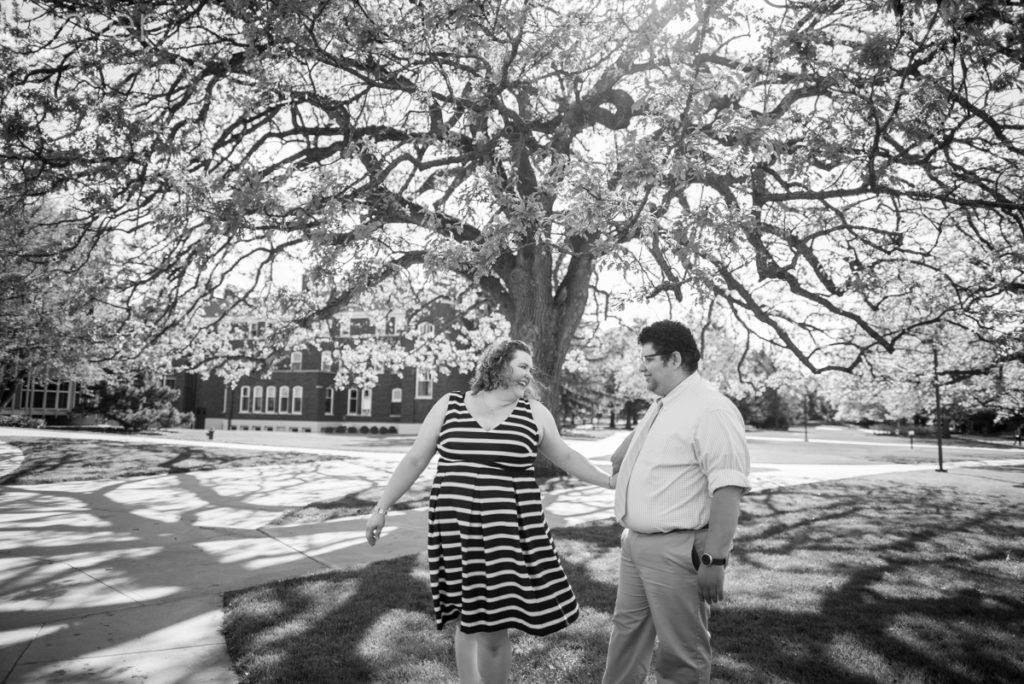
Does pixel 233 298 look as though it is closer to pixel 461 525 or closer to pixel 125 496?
pixel 125 496

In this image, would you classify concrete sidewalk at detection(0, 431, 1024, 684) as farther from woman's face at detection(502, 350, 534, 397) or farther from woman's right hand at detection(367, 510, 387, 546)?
woman's face at detection(502, 350, 534, 397)

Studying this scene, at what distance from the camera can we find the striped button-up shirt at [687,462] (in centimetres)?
294

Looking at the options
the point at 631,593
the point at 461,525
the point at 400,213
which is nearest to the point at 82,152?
the point at 400,213

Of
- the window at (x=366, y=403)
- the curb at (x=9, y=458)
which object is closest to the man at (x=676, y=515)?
the curb at (x=9, y=458)

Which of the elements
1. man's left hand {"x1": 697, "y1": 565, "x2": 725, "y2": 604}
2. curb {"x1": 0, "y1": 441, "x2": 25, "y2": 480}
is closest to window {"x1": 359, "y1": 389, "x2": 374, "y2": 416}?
curb {"x1": 0, "y1": 441, "x2": 25, "y2": 480}

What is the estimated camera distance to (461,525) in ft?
11.0

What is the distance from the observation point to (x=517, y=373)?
3543 millimetres

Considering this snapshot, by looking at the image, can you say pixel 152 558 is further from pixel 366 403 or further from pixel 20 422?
pixel 366 403

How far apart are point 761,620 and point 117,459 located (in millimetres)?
17209

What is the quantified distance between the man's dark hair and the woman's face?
0.67 meters

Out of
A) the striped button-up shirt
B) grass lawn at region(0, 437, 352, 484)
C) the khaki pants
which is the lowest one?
grass lawn at region(0, 437, 352, 484)

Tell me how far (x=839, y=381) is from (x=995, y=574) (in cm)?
908

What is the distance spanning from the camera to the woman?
333 centimetres

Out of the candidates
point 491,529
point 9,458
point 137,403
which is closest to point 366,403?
point 137,403
